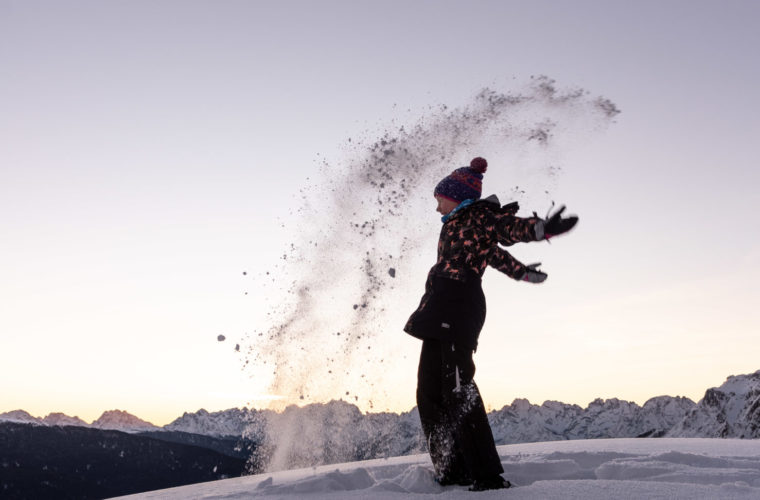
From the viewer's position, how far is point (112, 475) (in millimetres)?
185125

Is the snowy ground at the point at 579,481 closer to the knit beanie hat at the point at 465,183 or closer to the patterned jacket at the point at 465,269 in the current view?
the patterned jacket at the point at 465,269

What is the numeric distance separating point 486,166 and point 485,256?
882mm

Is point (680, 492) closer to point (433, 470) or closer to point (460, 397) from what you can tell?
point (460, 397)

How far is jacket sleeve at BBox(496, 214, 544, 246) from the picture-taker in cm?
443

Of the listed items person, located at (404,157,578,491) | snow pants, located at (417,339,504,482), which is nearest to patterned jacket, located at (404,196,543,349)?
person, located at (404,157,578,491)

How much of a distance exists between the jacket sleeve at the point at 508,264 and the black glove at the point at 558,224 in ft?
2.53

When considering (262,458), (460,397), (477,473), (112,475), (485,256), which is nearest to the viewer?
(477,473)

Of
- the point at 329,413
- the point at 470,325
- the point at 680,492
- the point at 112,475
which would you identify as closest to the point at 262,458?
the point at 329,413

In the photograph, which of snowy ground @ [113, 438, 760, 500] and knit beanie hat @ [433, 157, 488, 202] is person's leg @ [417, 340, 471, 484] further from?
knit beanie hat @ [433, 157, 488, 202]

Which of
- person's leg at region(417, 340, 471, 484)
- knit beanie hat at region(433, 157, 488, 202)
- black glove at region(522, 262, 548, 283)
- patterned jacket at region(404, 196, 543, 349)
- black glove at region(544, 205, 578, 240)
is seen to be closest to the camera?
black glove at region(544, 205, 578, 240)

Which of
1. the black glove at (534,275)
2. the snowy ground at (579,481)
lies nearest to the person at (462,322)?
the black glove at (534,275)

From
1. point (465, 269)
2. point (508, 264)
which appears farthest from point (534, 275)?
point (465, 269)

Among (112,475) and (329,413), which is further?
(112,475)

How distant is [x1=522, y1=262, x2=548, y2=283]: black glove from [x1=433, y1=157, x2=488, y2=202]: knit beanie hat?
77cm
